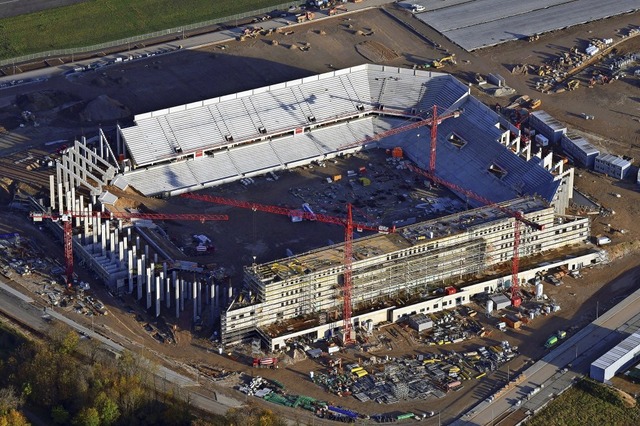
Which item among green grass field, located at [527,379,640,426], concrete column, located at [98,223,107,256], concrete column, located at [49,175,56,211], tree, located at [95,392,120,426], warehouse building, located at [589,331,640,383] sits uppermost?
concrete column, located at [49,175,56,211]

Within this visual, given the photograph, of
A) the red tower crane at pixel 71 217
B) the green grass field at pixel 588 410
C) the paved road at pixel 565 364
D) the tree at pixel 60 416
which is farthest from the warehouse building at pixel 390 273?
the red tower crane at pixel 71 217

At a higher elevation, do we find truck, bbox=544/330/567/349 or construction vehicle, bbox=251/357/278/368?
construction vehicle, bbox=251/357/278/368

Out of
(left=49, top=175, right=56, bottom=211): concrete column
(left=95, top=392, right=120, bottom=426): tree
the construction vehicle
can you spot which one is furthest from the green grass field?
(left=49, top=175, right=56, bottom=211): concrete column

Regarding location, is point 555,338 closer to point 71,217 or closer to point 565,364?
point 565,364

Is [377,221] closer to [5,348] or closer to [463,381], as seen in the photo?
[463,381]

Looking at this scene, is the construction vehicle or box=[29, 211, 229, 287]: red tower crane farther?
box=[29, 211, 229, 287]: red tower crane

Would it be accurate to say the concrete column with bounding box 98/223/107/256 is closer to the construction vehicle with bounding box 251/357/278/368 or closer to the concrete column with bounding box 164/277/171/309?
the concrete column with bounding box 164/277/171/309

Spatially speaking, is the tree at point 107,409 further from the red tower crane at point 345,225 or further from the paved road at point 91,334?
the red tower crane at point 345,225
